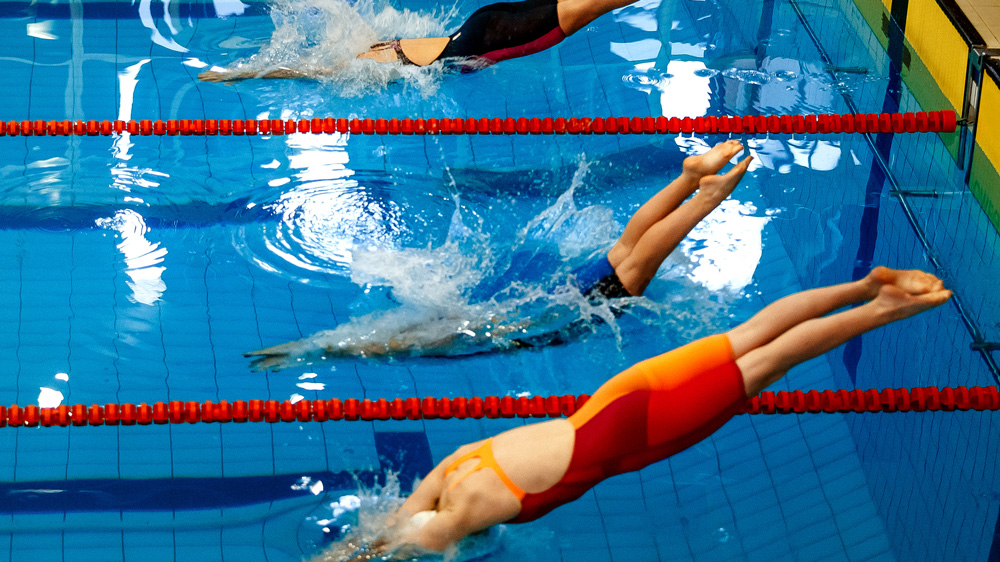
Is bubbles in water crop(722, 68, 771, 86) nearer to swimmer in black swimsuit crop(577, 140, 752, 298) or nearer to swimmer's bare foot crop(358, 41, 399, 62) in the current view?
swimmer's bare foot crop(358, 41, 399, 62)

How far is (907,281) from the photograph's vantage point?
196cm

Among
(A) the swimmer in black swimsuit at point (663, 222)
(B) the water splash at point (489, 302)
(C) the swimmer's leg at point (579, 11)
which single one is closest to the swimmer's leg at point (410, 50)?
(C) the swimmer's leg at point (579, 11)

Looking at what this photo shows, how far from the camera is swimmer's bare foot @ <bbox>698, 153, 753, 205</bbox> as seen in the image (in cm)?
260

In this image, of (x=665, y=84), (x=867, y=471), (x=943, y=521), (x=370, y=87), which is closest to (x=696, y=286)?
(x=867, y=471)

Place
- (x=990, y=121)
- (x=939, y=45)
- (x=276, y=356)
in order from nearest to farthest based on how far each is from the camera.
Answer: (x=276, y=356)
(x=990, y=121)
(x=939, y=45)

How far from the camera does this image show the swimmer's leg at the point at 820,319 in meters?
1.97

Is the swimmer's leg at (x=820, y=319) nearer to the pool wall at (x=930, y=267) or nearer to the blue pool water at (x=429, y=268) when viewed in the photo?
the blue pool water at (x=429, y=268)

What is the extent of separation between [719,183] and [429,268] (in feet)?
3.53

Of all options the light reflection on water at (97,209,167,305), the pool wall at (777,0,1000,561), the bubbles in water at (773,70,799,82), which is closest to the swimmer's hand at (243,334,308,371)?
the light reflection on water at (97,209,167,305)

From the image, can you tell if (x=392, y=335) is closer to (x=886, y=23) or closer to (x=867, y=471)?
(x=867, y=471)

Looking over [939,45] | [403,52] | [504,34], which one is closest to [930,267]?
[939,45]

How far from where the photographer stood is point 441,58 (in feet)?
13.7

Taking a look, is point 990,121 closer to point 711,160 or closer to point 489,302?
point 711,160

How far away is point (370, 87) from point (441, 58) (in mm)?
334
